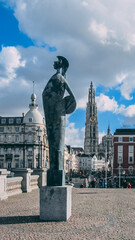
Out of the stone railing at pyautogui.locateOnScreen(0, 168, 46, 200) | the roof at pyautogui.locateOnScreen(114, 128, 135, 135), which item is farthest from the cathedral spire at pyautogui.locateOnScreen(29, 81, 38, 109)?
the stone railing at pyautogui.locateOnScreen(0, 168, 46, 200)

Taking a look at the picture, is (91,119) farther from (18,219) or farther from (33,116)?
(18,219)

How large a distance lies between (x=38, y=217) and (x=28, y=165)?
72604 millimetres

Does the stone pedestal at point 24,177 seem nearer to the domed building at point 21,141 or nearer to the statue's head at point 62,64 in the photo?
the statue's head at point 62,64

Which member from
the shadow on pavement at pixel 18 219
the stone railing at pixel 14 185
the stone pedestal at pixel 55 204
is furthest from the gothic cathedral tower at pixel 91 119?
the stone pedestal at pixel 55 204

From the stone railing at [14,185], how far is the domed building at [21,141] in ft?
207

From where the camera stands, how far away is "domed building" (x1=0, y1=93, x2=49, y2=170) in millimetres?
82188

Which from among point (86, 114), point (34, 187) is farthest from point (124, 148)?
point (86, 114)

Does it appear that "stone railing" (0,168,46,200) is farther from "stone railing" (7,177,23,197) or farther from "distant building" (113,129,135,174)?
"distant building" (113,129,135,174)

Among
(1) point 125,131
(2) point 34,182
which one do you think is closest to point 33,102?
(1) point 125,131

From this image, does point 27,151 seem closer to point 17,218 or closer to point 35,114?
point 35,114

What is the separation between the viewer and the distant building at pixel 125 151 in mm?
72188

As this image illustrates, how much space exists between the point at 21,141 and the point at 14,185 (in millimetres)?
65785

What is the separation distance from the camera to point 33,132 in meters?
82.1

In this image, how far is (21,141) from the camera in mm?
82875
